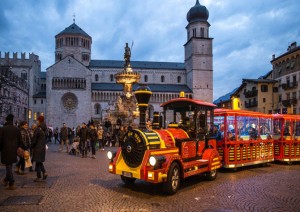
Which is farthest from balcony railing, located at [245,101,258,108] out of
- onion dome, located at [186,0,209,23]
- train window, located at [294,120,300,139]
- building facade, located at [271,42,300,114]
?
train window, located at [294,120,300,139]

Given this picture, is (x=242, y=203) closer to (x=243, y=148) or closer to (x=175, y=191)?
(x=175, y=191)

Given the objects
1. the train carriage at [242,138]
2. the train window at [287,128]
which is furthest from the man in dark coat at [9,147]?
the train window at [287,128]

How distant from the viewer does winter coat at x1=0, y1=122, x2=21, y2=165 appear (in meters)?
8.42

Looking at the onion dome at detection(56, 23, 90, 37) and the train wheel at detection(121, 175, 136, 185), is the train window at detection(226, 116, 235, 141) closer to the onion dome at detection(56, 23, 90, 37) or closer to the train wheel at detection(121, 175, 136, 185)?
the train wheel at detection(121, 175, 136, 185)

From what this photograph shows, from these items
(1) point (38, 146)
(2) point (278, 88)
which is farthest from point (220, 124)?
(2) point (278, 88)

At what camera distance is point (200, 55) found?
237 ft

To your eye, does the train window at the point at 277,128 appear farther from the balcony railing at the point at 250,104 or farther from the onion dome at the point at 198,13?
the onion dome at the point at 198,13

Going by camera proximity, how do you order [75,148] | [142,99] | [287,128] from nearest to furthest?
[142,99] → [287,128] → [75,148]

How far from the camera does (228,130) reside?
13016 millimetres

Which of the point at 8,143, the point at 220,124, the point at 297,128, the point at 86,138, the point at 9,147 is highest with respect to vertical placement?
the point at 220,124

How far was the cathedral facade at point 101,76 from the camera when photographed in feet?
209

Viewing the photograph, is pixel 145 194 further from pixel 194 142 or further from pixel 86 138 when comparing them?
pixel 86 138

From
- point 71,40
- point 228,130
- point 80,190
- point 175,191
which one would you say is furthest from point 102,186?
point 71,40

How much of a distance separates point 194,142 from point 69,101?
57850mm
